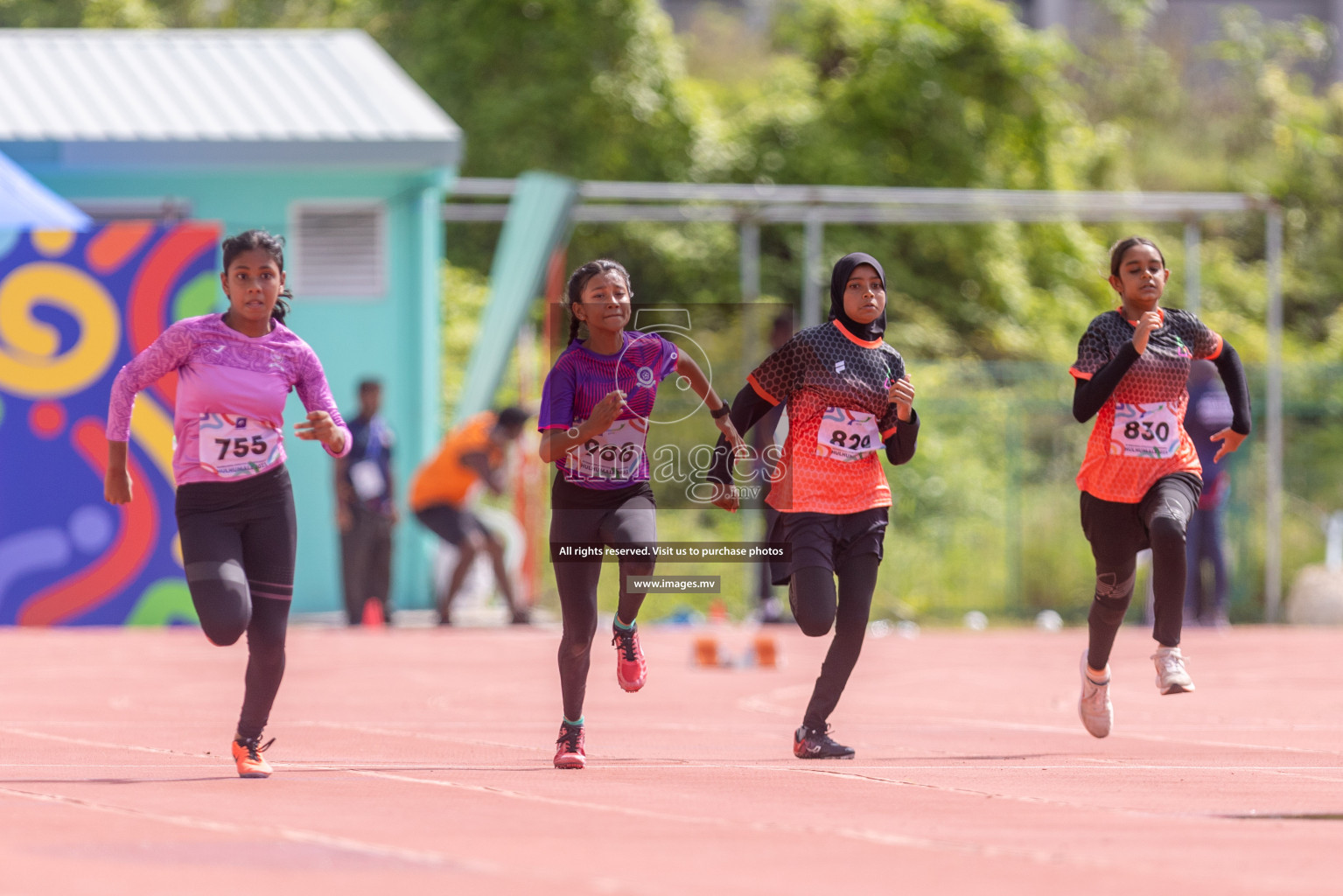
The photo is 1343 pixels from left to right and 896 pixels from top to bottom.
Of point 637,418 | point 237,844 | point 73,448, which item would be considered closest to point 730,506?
point 637,418

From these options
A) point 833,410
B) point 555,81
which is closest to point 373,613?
point 833,410

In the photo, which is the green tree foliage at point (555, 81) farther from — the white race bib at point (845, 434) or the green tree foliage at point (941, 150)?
the white race bib at point (845, 434)

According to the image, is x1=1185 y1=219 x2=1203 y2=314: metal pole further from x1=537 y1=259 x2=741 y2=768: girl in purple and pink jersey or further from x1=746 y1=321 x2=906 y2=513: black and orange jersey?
x1=537 y1=259 x2=741 y2=768: girl in purple and pink jersey

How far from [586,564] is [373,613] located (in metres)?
9.78

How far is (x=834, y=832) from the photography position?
603cm

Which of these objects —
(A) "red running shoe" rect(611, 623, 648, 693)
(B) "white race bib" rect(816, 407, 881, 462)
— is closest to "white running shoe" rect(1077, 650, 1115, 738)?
(B) "white race bib" rect(816, 407, 881, 462)

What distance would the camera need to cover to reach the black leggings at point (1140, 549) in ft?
27.5

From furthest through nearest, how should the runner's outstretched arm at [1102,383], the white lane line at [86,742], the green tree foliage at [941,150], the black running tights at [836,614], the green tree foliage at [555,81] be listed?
the green tree foliage at [941,150]
the green tree foliage at [555,81]
the white lane line at [86,742]
the runner's outstretched arm at [1102,383]
the black running tights at [836,614]

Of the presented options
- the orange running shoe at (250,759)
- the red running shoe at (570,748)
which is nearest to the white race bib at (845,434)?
the red running shoe at (570,748)

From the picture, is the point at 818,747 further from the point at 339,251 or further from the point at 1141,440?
the point at 339,251

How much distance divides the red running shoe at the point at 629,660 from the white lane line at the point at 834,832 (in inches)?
40.2

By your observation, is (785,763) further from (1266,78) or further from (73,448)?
(1266,78)

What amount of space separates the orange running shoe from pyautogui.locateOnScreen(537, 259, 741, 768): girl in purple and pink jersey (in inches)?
42.2

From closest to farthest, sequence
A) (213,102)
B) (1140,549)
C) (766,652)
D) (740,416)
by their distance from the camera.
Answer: (740,416), (1140,549), (766,652), (213,102)
